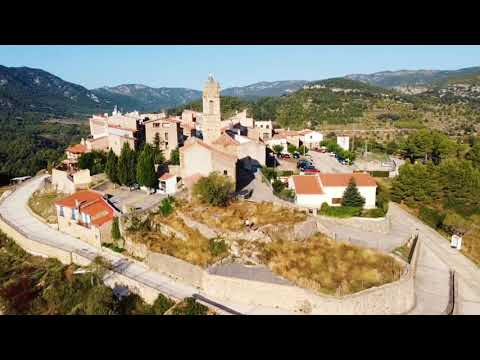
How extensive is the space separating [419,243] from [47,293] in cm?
1682

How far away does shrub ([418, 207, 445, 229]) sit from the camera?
75.3 feet

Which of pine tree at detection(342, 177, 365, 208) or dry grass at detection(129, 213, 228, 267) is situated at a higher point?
pine tree at detection(342, 177, 365, 208)

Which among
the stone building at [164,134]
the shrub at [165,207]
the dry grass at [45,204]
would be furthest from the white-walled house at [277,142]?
the dry grass at [45,204]

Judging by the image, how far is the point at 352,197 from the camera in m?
21.0

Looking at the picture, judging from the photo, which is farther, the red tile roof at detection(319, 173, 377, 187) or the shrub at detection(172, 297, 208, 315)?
the red tile roof at detection(319, 173, 377, 187)

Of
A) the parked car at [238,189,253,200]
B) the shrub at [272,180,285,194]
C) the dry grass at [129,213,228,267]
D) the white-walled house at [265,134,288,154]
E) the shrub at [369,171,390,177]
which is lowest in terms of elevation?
the shrub at [369,171,390,177]

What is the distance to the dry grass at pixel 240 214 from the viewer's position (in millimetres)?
18281

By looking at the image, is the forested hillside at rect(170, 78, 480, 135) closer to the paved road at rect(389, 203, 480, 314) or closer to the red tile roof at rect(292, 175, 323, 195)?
the red tile roof at rect(292, 175, 323, 195)

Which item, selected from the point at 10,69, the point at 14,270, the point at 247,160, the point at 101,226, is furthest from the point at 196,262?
the point at 10,69

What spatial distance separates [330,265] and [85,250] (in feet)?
38.8

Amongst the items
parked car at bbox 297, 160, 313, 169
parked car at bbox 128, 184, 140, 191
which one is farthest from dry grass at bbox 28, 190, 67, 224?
parked car at bbox 297, 160, 313, 169

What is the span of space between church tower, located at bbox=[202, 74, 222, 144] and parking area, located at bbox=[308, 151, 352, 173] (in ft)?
30.5

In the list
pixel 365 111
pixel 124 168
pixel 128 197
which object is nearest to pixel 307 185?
pixel 128 197
